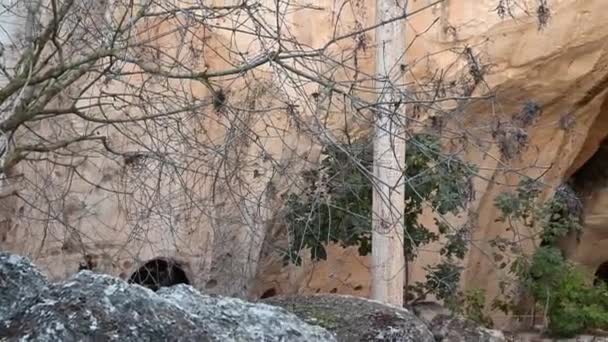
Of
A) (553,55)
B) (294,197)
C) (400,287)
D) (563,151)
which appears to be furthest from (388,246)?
(563,151)

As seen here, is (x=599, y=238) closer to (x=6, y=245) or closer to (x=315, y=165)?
(x=315, y=165)

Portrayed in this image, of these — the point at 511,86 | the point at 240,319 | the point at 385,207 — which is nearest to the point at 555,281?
the point at 511,86

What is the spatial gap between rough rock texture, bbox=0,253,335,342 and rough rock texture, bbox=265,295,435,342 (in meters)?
2.11

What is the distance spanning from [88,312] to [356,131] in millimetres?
5004

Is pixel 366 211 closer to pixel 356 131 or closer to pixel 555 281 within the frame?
pixel 356 131

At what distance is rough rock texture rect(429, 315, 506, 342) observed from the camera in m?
6.36

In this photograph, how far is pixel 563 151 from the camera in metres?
9.76

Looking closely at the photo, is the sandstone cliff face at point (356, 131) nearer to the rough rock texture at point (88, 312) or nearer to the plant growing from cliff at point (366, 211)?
the plant growing from cliff at point (366, 211)

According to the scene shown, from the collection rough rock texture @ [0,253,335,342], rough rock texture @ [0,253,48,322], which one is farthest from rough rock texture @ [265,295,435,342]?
rough rock texture @ [0,253,48,322]

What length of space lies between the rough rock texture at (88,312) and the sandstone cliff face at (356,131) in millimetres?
3170

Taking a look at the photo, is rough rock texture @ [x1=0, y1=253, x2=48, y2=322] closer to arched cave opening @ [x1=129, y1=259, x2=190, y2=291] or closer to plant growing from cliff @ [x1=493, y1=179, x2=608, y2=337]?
arched cave opening @ [x1=129, y1=259, x2=190, y2=291]

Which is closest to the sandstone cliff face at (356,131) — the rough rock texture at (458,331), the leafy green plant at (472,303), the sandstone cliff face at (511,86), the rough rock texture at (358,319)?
the sandstone cliff face at (511,86)

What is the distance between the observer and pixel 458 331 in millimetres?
6484

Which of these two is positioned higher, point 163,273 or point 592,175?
point 592,175
